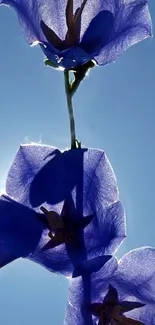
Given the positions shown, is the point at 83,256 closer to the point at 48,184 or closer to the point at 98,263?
the point at 98,263

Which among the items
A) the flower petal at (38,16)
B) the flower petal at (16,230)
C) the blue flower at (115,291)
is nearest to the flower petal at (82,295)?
the blue flower at (115,291)

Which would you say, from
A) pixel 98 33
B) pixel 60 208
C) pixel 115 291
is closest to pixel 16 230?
pixel 60 208

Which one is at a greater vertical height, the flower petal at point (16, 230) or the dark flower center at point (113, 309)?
the flower petal at point (16, 230)

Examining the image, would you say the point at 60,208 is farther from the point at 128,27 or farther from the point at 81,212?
the point at 128,27

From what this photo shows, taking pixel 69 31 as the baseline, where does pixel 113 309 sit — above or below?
below

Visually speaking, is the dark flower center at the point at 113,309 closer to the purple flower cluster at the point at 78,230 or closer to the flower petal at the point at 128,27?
the purple flower cluster at the point at 78,230

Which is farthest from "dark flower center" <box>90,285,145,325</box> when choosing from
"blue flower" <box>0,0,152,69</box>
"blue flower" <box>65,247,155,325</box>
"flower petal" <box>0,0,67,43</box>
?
"flower petal" <box>0,0,67,43</box>
